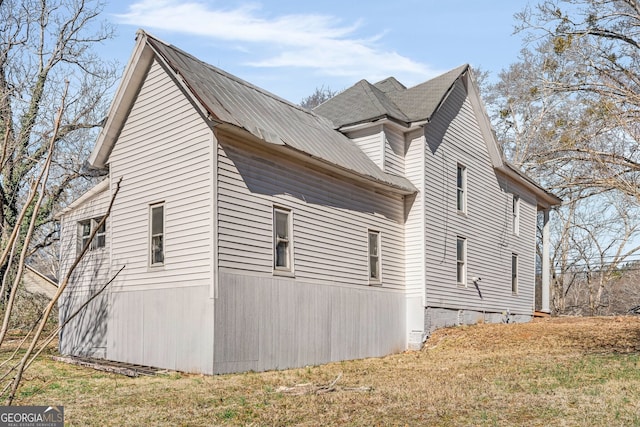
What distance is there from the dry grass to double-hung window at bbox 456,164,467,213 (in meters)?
5.98

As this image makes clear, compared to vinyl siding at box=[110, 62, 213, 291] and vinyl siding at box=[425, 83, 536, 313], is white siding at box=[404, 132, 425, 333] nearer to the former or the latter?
vinyl siding at box=[425, 83, 536, 313]

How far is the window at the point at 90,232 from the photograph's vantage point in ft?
55.4

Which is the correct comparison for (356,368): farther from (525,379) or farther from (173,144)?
(173,144)

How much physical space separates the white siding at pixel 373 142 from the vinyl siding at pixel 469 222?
1634mm

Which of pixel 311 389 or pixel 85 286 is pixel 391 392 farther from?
pixel 85 286

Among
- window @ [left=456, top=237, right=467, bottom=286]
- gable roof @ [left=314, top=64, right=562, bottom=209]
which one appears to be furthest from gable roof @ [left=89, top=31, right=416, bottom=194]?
window @ [left=456, top=237, right=467, bottom=286]

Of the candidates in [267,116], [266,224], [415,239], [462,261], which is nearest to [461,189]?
[462,261]

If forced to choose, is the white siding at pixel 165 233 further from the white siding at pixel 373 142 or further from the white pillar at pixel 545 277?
the white pillar at pixel 545 277

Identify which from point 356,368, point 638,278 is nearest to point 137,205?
point 356,368

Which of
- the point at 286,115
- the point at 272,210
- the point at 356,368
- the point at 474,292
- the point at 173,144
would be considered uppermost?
the point at 286,115

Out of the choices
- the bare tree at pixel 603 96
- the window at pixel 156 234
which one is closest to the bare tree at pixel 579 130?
the bare tree at pixel 603 96

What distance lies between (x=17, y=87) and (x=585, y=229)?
105 ft

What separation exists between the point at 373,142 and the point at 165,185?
6.81m

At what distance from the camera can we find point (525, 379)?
11.5 m
